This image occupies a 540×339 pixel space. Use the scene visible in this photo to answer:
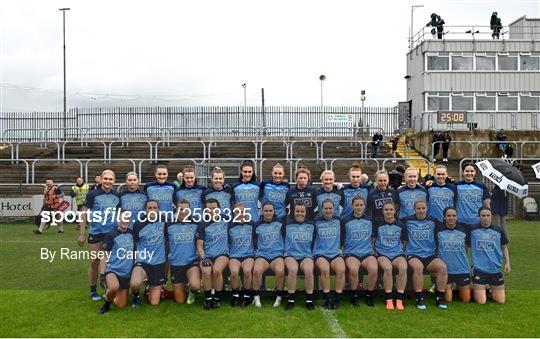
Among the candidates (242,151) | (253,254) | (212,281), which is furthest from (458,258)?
(242,151)

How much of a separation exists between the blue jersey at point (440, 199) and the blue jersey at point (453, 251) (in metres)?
0.57

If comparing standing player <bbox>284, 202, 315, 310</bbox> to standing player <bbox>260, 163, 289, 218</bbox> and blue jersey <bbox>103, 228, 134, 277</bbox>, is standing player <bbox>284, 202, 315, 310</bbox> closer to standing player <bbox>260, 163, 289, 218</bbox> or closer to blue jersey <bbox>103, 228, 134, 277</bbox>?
standing player <bbox>260, 163, 289, 218</bbox>

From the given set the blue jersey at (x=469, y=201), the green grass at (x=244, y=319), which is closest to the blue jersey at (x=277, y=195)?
the green grass at (x=244, y=319)

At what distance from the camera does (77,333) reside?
18.3 ft

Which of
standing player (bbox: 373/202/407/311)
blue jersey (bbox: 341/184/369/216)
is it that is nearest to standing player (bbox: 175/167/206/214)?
blue jersey (bbox: 341/184/369/216)

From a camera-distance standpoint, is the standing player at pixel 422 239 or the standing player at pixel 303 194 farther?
the standing player at pixel 303 194

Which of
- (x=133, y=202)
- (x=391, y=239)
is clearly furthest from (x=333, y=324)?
(x=133, y=202)

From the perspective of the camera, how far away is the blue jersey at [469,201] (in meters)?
7.49

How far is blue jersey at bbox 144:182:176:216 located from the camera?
738cm

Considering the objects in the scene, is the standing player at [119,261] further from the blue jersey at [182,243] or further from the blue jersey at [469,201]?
the blue jersey at [469,201]

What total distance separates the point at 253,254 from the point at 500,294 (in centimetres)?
318

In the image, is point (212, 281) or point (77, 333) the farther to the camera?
point (212, 281)

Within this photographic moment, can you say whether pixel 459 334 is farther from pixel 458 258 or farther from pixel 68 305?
pixel 68 305

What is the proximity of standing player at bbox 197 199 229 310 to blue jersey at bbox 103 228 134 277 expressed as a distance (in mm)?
868
